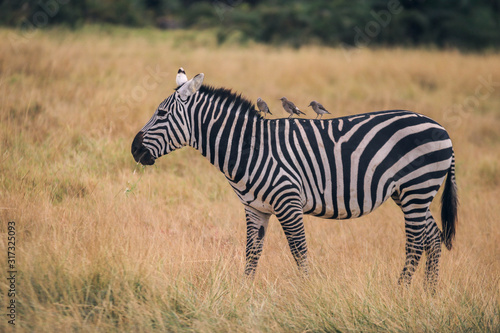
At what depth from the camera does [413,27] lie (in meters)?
22.8

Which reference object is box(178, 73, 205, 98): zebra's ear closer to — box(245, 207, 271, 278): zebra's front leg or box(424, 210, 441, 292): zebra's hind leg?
box(245, 207, 271, 278): zebra's front leg

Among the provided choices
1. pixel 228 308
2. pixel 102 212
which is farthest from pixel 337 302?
pixel 102 212

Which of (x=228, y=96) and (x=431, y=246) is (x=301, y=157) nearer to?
(x=228, y=96)

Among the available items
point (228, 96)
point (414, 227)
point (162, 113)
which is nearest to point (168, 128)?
point (162, 113)

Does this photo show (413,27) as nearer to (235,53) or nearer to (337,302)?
(235,53)

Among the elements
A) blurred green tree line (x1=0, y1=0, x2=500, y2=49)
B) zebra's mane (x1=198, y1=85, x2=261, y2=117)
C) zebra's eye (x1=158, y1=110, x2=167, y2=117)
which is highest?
blurred green tree line (x1=0, y1=0, x2=500, y2=49)

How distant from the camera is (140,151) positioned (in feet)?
14.9

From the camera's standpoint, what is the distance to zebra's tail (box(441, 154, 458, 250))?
17.2ft

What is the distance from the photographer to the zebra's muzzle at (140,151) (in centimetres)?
453

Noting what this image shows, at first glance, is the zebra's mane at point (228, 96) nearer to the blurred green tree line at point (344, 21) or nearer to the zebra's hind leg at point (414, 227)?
the zebra's hind leg at point (414, 227)

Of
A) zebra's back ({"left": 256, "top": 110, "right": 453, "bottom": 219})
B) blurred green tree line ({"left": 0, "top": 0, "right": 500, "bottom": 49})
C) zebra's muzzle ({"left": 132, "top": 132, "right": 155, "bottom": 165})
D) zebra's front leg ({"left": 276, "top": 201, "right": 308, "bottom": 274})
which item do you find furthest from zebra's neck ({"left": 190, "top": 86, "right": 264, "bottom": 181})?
blurred green tree line ({"left": 0, "top": 0, "right": 500, "bottom": 49})

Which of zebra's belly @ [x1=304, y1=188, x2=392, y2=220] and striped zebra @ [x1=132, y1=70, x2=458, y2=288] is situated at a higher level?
striped zebra @ [x1=132, y1=70, x2=458, y2=288]

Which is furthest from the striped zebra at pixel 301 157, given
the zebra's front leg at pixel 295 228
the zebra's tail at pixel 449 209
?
the zebra's tail at pixel 449 209

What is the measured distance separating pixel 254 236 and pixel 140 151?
1.30 metres
